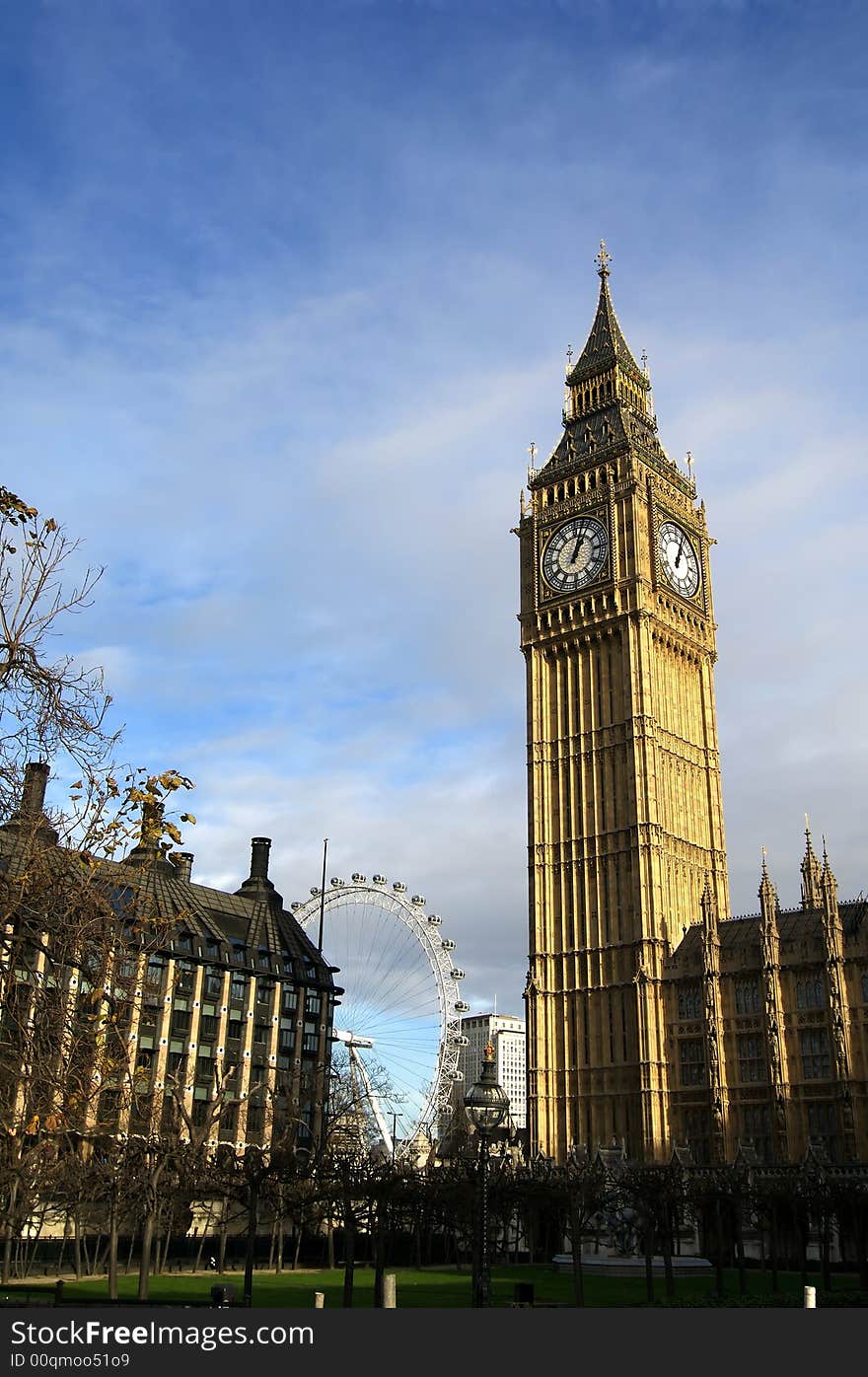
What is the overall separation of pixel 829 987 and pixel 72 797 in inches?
2703

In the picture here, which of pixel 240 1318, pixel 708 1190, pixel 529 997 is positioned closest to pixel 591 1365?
pixel 240 1318

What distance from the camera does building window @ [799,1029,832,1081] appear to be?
7556 centimetres

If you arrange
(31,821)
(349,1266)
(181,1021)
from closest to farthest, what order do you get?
1. (31,821)
2. (349,1266)
3. (181,1021)

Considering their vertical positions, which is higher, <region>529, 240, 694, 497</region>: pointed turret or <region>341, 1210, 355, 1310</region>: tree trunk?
<region>529, 240, 694, 497</region>: pointed turret

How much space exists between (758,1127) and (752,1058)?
170 inches

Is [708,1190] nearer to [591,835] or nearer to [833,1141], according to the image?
[833,1141]

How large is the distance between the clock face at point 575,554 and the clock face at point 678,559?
199 inches

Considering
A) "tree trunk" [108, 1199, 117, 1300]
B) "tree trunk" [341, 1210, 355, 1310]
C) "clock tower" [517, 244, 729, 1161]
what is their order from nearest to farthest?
"tree trunk" [341, 1210, 355, 1310] → "tree trunk" [108, 1199, 117, 1300] → "clock tower" [517, 244, 729, 1161]

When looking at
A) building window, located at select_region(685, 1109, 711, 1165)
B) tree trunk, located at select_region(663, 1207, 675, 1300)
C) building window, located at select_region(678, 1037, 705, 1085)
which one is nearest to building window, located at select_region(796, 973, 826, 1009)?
building window, located at select_region(678, 1037, 705, 1085)

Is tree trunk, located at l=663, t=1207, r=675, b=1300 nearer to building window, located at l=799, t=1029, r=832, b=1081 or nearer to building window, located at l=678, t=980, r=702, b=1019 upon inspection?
building window, located at l=799, t=1029, r=832, b=1081

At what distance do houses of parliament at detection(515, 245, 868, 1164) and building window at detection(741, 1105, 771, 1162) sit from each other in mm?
128

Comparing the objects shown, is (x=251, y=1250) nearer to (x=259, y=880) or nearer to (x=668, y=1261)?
(x=668, y=1261)

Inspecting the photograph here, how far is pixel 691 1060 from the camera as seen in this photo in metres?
82.1

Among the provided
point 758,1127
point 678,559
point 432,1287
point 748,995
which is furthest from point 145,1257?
point 678,559
